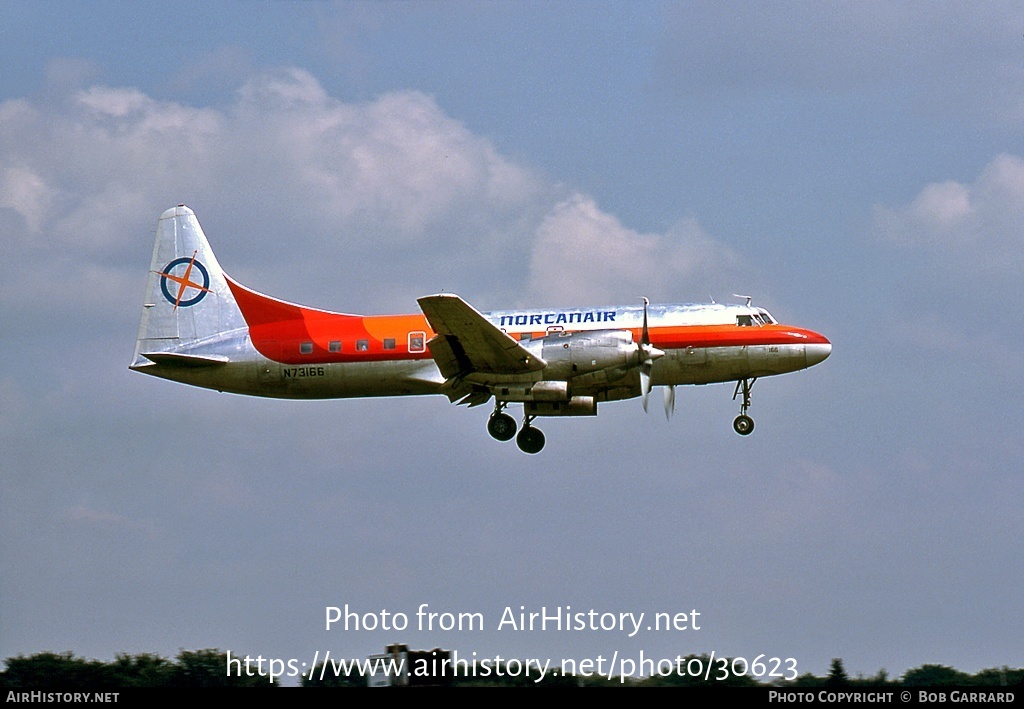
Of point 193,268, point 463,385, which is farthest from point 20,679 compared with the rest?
point 193,268

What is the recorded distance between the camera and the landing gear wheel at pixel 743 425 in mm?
42250

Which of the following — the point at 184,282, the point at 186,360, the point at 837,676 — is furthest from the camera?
the point at 184,282

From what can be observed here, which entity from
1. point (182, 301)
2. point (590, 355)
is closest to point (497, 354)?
point (590, 355)

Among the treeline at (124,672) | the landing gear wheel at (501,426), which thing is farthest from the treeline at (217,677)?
the landing gear wheel at (501,426)

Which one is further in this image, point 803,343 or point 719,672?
point 803,343

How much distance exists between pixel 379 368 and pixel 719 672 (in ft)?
48.9

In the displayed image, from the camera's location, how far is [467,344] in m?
39.0

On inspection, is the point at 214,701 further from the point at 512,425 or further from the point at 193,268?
the point at 193,268

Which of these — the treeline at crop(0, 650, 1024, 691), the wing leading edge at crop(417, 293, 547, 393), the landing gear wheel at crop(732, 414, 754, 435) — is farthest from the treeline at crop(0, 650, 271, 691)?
the landing gear wheel at crop(732, 414, 754, 435)

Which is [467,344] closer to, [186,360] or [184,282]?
[186,360]

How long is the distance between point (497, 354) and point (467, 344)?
2.98ft

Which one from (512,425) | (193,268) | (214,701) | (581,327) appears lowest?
(214,701)

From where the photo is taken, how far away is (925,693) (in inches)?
979

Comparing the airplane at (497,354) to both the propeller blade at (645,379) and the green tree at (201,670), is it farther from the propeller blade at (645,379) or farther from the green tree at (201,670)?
the green tree at (201,670)
